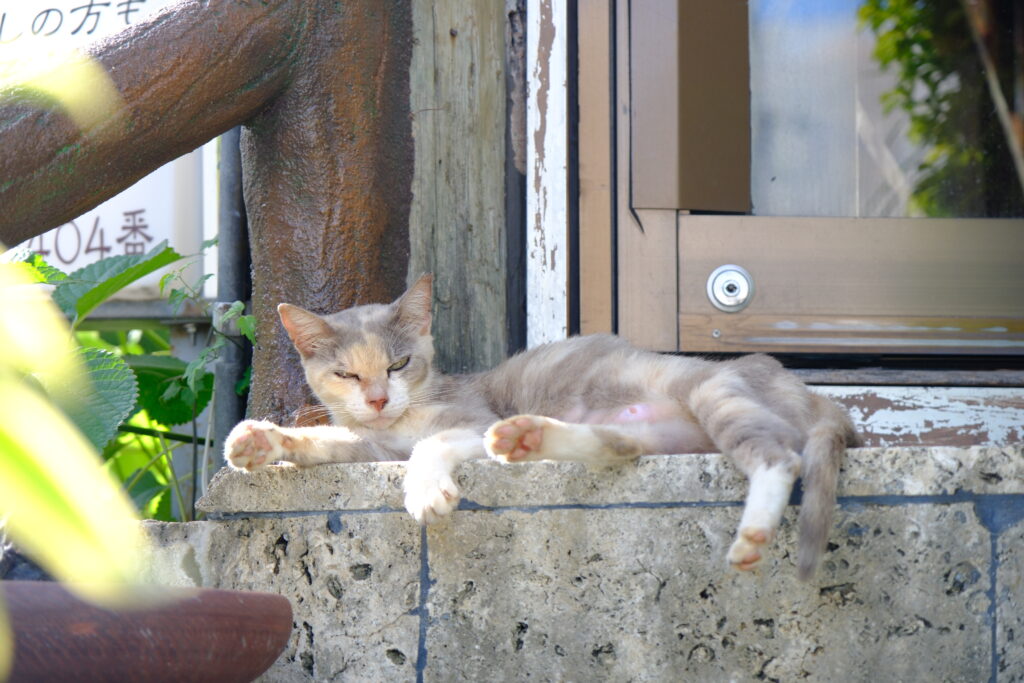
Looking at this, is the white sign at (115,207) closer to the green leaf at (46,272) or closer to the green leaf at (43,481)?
the green leaf at (46,272)

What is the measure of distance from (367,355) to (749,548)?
124 cm

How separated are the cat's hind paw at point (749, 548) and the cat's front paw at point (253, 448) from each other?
0.93m

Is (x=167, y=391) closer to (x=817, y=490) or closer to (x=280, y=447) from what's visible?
(x=280, y=447)

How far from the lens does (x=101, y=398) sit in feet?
7.70

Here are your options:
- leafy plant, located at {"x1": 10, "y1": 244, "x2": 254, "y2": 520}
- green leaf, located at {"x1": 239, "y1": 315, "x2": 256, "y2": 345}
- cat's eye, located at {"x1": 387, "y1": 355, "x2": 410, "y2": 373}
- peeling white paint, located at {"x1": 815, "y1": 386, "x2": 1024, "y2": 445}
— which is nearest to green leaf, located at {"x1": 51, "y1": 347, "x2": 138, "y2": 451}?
leafy plant, located at {"x1": 10, "y1": 244, "x2": 254, "y2": 520}

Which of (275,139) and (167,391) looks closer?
(275,139)

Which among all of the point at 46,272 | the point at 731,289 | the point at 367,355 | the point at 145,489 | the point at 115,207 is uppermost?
the point at 115,207

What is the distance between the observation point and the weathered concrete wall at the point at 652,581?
1821 millimetres

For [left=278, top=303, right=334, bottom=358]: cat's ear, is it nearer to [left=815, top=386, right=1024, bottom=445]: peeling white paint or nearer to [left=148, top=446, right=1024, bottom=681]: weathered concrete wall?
[left=148, top=446, right=1024, bottom=681]: weathered concrete wall

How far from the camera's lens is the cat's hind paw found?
172cm

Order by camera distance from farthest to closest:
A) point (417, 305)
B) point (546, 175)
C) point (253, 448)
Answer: point (546, 175) < point (417, 305) < point (253, 448)

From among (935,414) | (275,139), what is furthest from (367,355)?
(935,414)

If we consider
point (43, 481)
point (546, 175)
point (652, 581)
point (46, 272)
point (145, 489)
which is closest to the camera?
point (43, 481)

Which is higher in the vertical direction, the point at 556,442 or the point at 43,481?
the point at 43,481
